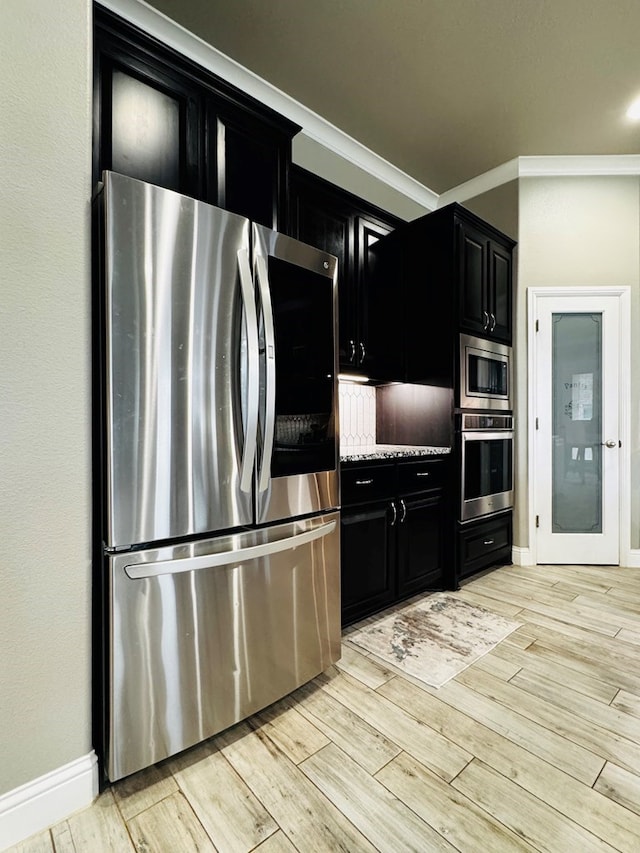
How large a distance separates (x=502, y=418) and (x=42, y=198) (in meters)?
3.24

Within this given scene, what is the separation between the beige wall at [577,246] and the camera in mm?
3572

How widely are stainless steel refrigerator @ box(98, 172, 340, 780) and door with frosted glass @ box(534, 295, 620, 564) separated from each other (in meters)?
2.61

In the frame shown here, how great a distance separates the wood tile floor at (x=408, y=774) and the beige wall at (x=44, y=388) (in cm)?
35

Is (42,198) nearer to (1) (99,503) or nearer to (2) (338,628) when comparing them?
(1) (99,503)

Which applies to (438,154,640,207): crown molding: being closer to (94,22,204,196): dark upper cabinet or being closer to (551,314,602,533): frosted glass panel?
(551,314,602,533): frosted glass panel

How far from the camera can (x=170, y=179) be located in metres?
1.82

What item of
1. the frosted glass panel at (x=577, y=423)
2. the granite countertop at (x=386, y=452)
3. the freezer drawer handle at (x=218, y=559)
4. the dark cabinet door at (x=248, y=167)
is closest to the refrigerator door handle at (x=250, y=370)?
the freezer drawer handle at (x=218, y=559)

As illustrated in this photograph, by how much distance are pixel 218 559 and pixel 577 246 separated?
382 cm

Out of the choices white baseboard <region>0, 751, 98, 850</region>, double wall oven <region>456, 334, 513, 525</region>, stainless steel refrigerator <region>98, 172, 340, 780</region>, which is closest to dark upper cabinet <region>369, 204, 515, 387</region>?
double wall oven <region>456, 334, 513, 525</region>

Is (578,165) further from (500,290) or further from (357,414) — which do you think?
(357,414)

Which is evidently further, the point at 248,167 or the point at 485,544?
the point at 485,544

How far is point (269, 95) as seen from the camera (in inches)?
106

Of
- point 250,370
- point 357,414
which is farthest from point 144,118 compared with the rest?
point 357,414

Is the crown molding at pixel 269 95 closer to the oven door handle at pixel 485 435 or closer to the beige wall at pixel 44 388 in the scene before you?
the beige wall at pixel 44 388
